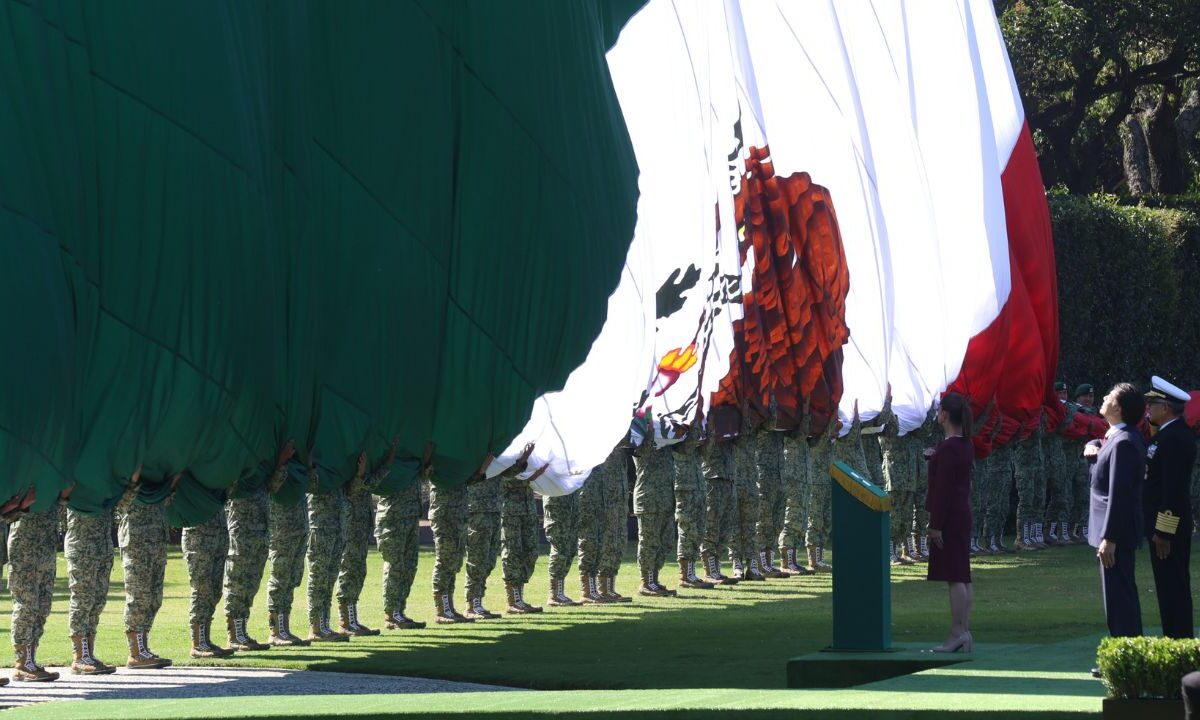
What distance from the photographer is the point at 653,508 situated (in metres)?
14.1

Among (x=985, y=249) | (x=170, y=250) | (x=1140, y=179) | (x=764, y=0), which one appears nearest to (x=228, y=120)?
(x=170, y=250)

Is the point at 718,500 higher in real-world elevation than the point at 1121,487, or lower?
higher

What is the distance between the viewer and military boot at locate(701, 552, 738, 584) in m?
15.0

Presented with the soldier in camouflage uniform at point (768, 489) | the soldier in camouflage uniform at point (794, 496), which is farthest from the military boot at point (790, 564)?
the soldier in camouflage uniform at point (768, 489)

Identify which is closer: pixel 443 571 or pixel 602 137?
pixel 602 137

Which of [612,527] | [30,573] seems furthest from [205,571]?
[612,527]

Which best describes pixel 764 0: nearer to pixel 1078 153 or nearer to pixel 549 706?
pixel 549 706

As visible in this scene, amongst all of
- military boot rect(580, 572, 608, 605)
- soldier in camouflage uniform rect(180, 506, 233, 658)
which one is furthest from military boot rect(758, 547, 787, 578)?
soldier in camouflage uniform rect(180, 506, 233, 658)

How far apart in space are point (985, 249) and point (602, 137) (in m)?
6.00

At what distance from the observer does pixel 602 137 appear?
11.5 m

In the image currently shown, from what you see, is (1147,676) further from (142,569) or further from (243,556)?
(243,556)

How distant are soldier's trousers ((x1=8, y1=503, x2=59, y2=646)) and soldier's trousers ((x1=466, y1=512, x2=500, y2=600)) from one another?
3.57 meters

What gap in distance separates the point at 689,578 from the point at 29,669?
Result: 6.46 metres

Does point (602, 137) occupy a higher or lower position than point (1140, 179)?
lower
